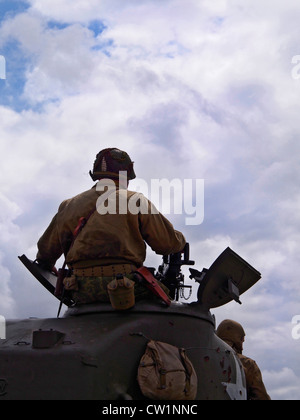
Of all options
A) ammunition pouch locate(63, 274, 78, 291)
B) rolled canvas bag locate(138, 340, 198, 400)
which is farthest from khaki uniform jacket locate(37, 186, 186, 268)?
rolled canvas bag locate(138, 340, 198, 400)

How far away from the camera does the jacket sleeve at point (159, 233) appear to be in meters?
5.62

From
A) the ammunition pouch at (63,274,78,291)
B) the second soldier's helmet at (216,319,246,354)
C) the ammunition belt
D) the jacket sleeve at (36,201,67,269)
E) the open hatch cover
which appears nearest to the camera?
the ammunition belt

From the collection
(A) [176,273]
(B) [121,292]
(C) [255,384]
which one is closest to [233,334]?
(C) [255,384]

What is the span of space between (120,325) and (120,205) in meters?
1.26

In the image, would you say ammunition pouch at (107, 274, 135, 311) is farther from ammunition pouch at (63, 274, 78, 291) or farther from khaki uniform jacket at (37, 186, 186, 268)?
ammunition pouch at (63, 274, 78, 291)

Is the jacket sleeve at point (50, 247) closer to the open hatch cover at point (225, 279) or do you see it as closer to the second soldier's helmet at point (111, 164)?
the second soldier's helmet at point (111, 164)

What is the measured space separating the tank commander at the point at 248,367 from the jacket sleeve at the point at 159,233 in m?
2.99

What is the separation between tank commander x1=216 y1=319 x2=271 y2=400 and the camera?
25.8 feet

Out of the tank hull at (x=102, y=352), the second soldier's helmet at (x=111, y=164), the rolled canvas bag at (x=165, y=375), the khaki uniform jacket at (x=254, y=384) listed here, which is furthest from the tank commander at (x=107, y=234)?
the khaki uniform jacket at (x=254, y=384)

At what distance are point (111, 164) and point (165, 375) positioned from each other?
8.39 ft

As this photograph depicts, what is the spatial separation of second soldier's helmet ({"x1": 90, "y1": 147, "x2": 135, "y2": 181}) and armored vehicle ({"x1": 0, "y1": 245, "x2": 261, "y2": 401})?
3.62 ft

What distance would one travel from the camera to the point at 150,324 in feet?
16.4

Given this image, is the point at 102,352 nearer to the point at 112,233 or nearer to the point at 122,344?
the point at 122,344

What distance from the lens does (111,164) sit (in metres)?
6.27
